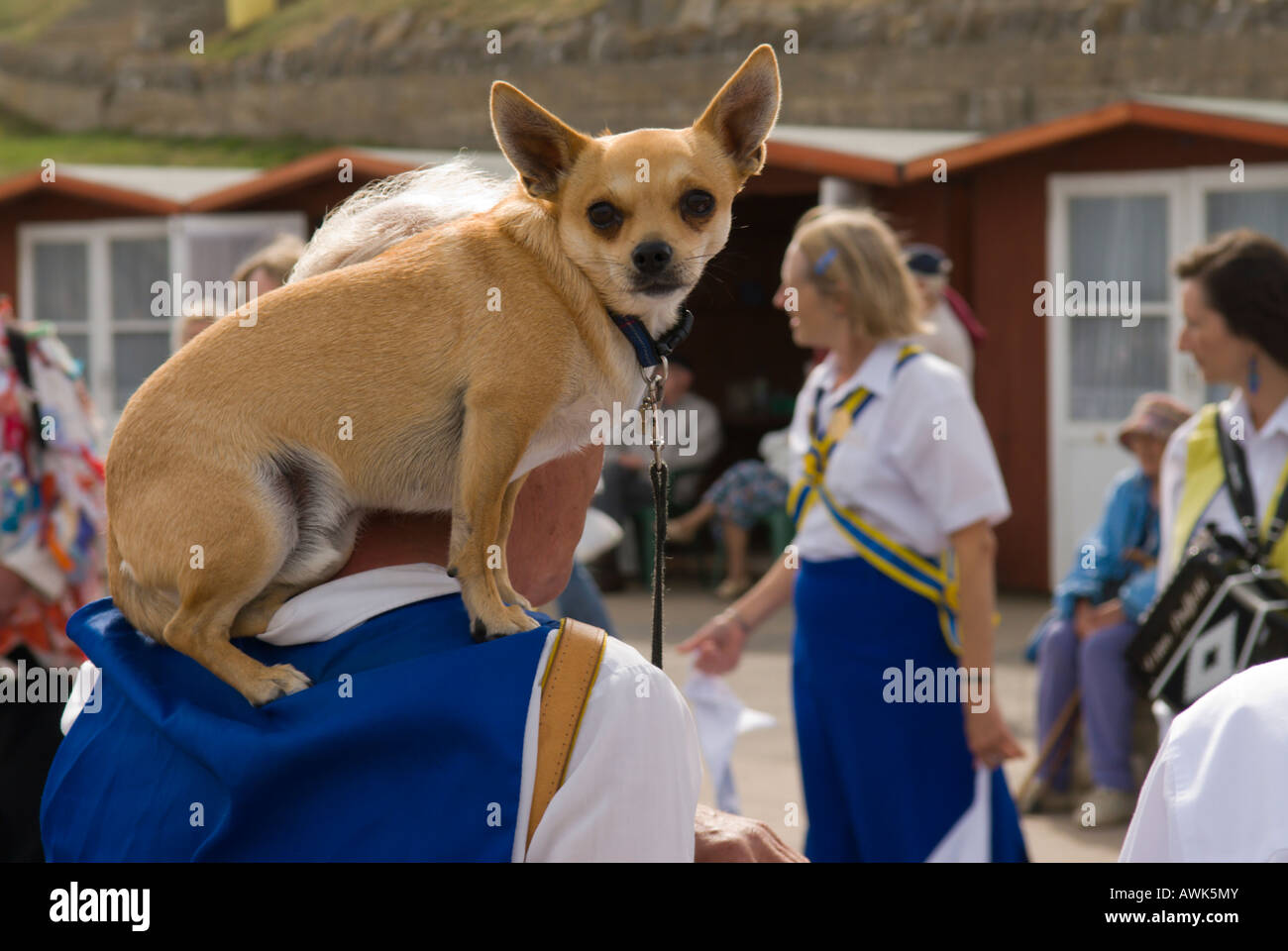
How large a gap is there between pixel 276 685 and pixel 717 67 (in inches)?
795

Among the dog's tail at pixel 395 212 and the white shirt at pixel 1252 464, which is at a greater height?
the dog's tail at pixel 395 212

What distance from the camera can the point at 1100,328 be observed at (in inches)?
450

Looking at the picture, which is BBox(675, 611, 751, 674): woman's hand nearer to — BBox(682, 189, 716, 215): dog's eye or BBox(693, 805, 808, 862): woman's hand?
BBox(693, 805, 808, 862): woman's hand

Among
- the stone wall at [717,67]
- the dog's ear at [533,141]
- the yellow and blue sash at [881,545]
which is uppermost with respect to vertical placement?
the stone wall at [717,67]

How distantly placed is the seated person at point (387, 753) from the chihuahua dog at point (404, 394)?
5 cm

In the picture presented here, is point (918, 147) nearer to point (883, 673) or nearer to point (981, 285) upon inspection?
point (981, 285)

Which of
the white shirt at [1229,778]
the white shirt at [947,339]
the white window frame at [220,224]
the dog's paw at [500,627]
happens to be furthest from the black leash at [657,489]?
the white window frame at [220,224]

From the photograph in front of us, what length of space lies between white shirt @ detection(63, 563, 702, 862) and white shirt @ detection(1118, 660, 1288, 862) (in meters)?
0.52

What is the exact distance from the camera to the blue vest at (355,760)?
1.66 metres

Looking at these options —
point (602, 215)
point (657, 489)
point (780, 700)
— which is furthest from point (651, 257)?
point (780, 700)

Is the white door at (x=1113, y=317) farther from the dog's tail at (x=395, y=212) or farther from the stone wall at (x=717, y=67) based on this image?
the dog's tail at (x=395, y=212)

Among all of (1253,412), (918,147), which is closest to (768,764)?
(1253,412)

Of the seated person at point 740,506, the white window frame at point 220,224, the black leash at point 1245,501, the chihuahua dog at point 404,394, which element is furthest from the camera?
the white window frame at point 220,224
